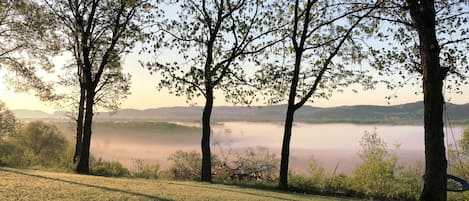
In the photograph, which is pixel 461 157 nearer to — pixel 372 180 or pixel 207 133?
pixel 372 180

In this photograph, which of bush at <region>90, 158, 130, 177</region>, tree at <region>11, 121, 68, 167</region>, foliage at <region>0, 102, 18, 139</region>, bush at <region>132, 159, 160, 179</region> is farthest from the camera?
tree at <region>11, 121, 68, 167</region>

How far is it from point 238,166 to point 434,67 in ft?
58.0

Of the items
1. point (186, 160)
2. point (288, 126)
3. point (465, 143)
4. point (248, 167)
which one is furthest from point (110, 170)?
point (465, 143)

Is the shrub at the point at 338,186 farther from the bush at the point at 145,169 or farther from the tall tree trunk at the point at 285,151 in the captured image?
the bush at the point at 145,169

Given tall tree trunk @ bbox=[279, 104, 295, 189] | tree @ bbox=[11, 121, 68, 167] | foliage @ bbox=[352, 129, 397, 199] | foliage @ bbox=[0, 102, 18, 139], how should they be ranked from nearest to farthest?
tall tree trunk @ bbox=[279, 104, 295, 189], foliage @ bbox=[352, 129, 397, 199], foliage @ bbox=[0, 102, 18, 139], tree @ bbox=[11, 121, 68, 167]

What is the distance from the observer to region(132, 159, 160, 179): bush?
2453cm

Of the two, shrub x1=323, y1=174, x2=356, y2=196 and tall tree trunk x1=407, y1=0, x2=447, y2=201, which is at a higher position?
tall tree trunk x1=407, y1=0, x2=447, y2=201

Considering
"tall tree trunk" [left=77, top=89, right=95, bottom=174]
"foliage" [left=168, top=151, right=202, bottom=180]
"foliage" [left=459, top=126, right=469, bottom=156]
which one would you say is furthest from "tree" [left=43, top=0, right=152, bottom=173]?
"foliage" [left=459, top=126, right=469, bottom=156]

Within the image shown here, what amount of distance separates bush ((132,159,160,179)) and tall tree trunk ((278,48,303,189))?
8.43m

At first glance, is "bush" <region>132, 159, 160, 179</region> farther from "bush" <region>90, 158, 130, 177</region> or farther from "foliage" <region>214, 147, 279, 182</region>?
"foliage" <region>214, 147, 279, 182</region>

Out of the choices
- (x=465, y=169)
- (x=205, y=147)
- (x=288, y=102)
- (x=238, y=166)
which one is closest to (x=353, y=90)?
(x=288, y=102)

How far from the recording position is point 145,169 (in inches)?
1081

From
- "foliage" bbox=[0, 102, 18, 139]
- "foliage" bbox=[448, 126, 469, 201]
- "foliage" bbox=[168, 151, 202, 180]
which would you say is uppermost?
"foliage" bbox=[0, 102, 18, 139]

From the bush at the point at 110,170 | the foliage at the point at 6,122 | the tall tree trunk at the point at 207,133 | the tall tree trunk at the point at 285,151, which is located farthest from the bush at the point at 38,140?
the tall tree trunk at the point at 285,151
